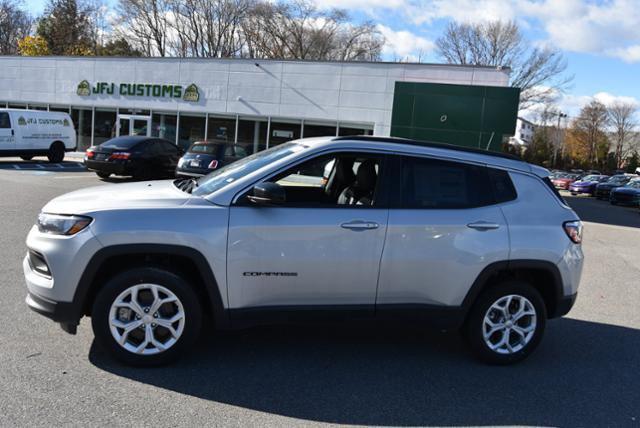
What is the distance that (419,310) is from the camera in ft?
13.4

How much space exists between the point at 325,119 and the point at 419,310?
20.0 m

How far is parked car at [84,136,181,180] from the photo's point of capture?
50.8 feet

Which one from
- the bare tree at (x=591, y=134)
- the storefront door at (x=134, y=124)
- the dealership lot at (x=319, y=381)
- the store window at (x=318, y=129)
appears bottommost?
the dealership lot at (x=319, y=381)

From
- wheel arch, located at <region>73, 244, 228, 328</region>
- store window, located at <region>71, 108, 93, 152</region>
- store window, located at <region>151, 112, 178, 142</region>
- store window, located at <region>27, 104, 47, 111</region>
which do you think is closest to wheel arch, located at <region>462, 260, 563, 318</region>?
wheel arch, located at <region>73, 244, 228, 328</region>

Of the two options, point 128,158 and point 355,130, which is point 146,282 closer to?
point 128,158

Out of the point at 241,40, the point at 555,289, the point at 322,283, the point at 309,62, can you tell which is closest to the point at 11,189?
the point at 322,283

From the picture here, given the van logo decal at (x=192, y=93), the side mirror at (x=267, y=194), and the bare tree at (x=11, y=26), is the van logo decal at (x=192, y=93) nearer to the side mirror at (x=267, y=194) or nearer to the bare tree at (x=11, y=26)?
the side mirror at (x=267, y=194)

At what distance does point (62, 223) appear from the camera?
3695 mm

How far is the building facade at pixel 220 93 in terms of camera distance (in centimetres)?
2262

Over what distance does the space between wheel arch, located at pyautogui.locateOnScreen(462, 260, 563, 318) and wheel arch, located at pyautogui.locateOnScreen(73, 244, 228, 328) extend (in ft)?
6.40

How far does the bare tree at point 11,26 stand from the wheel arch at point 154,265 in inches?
2358

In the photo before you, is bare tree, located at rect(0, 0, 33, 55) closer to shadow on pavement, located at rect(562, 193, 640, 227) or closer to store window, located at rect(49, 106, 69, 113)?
store window, located at rect(49, 106, 69, 113)

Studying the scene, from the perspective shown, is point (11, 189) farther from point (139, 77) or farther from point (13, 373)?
point (139, 77)

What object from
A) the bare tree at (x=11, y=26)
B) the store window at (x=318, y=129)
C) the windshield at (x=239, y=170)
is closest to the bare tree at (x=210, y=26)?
the bare tree at (x=11, y=26)
